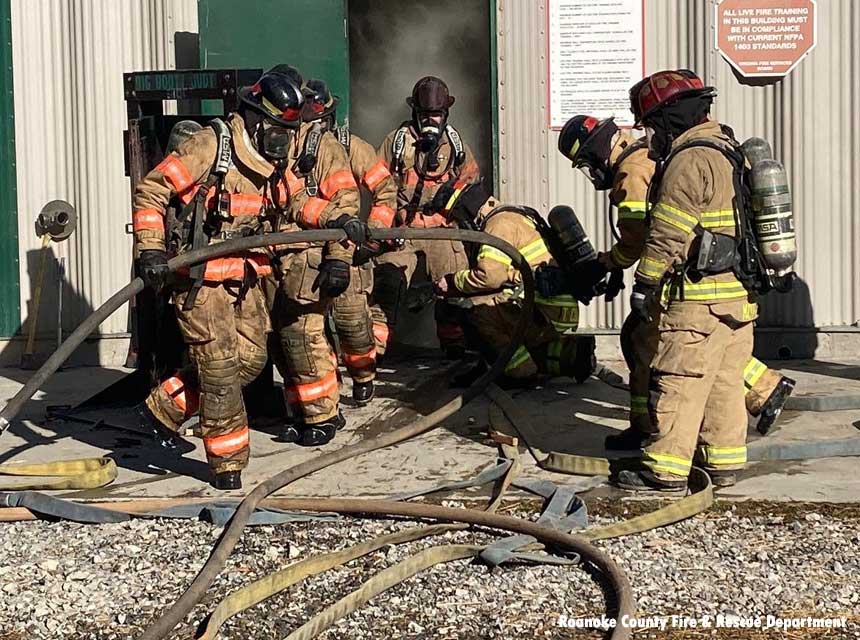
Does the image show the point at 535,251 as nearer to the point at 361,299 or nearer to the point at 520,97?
the point at 361,299

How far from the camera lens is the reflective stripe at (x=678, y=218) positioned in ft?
20.5

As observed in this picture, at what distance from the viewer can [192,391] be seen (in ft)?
24.2

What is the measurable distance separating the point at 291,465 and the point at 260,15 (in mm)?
4155

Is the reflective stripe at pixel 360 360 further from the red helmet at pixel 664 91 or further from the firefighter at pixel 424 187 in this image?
the red helmet at pixel 664 91

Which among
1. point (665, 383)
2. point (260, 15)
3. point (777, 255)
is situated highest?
point (260, 15)

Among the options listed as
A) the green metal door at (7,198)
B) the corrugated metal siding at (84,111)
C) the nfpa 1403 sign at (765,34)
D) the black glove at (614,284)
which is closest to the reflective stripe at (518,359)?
the black glove at (614,284)

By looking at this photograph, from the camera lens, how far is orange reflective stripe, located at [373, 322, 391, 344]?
32.4 ft

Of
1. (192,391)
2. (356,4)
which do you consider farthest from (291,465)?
(356,4)

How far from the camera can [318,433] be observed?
7723 mm

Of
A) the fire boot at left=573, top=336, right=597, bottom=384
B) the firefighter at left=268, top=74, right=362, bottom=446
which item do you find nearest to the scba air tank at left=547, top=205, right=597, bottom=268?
the fire boot at left=573, top=336, right=597, bottom=384

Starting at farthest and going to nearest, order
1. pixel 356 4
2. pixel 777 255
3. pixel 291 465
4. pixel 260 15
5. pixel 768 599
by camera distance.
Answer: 1. pixel 356 4
2. pixel 260 15
3. pixel 291 465
4. pixel 777 255
5. pixel 768 599

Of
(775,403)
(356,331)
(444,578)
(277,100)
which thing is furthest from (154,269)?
(775,403)

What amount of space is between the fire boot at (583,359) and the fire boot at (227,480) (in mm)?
2947

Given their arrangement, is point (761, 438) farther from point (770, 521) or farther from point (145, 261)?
point (145, 261)
